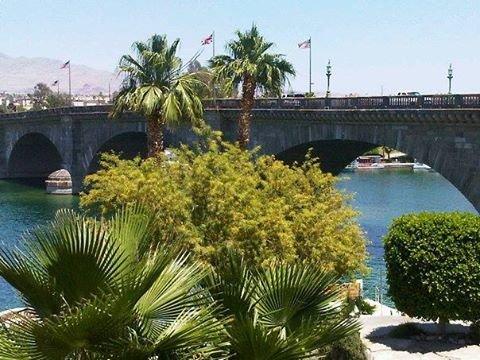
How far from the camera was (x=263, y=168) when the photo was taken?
2927 centimetres

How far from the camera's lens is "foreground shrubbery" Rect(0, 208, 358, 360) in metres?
7.68

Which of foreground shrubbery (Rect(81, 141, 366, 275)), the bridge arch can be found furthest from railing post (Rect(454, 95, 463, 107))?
foreground shrubbery (Rect(81, 141, 366, 275))

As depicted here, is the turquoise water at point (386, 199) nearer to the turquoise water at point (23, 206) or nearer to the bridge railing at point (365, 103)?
the bridge railing at point (365, 103)

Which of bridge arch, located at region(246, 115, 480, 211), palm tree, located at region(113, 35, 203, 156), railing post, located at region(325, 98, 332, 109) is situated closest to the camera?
palm tree, located at region(113, 35, 203, 156)

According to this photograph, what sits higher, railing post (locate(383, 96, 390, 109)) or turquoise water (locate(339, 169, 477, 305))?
railing post (locate(383, 96, 390, 109))

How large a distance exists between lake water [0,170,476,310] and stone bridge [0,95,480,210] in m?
4.81

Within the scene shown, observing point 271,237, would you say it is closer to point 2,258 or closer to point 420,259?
point 420,259

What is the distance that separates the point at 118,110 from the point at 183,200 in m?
12.5

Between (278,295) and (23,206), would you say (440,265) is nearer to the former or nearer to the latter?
(278,295)

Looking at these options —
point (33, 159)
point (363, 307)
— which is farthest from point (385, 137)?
point (33, 159)

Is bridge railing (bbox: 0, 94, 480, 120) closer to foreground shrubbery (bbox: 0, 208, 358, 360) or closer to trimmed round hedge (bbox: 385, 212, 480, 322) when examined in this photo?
trimmed round hedge (bbox: 385, 212, 480, 322)

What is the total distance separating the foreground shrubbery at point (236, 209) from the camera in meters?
22.1

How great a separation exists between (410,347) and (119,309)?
1614 centimetres

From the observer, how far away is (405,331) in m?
23.3
